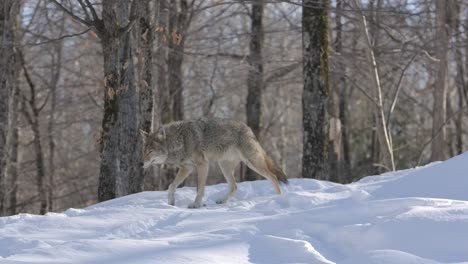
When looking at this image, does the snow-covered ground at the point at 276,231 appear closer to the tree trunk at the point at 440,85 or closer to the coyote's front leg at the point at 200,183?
the coyote's front leg at the point at 200,183

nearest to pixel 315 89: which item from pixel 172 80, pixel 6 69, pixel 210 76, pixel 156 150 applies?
pixel 156 150

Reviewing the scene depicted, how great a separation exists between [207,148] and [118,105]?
1.98 m

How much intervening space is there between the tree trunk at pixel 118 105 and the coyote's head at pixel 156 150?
0.90 m

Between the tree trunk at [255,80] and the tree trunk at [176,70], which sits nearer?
the tree trunk at [176,70]

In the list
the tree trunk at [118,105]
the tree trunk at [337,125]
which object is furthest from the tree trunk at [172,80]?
the tree trunk at [118,105]

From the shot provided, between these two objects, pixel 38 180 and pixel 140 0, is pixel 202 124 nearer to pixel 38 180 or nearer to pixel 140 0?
pixel 140 0

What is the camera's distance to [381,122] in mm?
18078

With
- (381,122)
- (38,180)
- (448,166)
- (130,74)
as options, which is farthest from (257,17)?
(448,166)

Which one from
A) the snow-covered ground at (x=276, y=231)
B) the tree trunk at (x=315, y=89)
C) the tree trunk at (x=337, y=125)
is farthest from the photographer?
the tree trunk at (x=337, y=125)

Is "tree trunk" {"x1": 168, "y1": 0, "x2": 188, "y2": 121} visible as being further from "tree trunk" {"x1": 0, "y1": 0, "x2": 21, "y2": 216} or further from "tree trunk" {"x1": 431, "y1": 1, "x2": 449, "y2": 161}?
"tree trunk" {"x1": 431, "y1": 1, "x2": 449, "y2": 161}

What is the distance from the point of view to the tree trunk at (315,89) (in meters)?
13.8

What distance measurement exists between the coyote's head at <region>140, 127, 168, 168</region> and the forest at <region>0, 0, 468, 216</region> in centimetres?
91

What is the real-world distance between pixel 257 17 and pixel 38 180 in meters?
9.58

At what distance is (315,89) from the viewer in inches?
543
